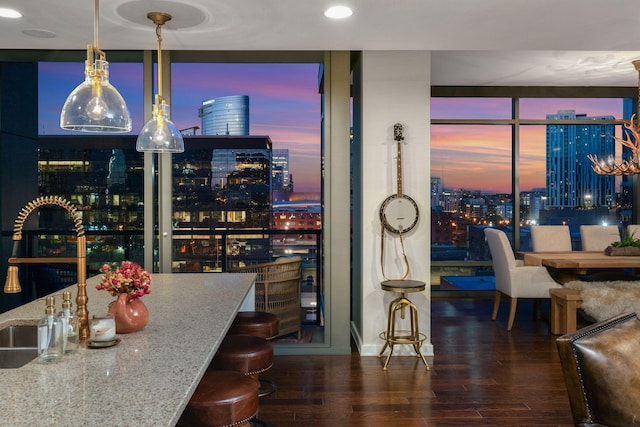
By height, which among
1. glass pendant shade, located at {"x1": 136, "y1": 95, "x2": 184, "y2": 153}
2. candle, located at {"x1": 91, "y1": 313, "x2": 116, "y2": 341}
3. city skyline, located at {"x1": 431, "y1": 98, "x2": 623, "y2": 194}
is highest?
city skyline, located at {"x1": 431, "y1": 98, "x2": 623, "y2": 194}

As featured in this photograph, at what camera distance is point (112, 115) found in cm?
215

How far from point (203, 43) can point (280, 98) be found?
150cm

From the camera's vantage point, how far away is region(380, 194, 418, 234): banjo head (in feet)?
14.8

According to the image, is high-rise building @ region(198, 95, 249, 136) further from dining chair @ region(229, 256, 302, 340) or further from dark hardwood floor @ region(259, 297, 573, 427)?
dark hardwood floor @ region(259, 297, 573, 427)

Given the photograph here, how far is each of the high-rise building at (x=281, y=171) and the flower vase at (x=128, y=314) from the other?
3.15 meters

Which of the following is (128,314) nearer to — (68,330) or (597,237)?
(68,330)

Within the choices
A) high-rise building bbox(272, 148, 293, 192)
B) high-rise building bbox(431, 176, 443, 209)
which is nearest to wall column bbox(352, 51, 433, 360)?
high-rise building bbox(272, 148, 293, 192)

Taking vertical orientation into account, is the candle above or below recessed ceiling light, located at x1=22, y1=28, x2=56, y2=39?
below

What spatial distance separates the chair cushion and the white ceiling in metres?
1.89

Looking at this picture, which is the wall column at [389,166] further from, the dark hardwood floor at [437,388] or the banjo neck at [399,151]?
the dark hardwood floor at [437,388]

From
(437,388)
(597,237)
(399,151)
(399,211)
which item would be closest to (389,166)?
(399,151)

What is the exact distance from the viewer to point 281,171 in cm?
527

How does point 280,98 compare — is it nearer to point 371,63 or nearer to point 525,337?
point 371,63

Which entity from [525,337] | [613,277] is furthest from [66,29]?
[613,277]
